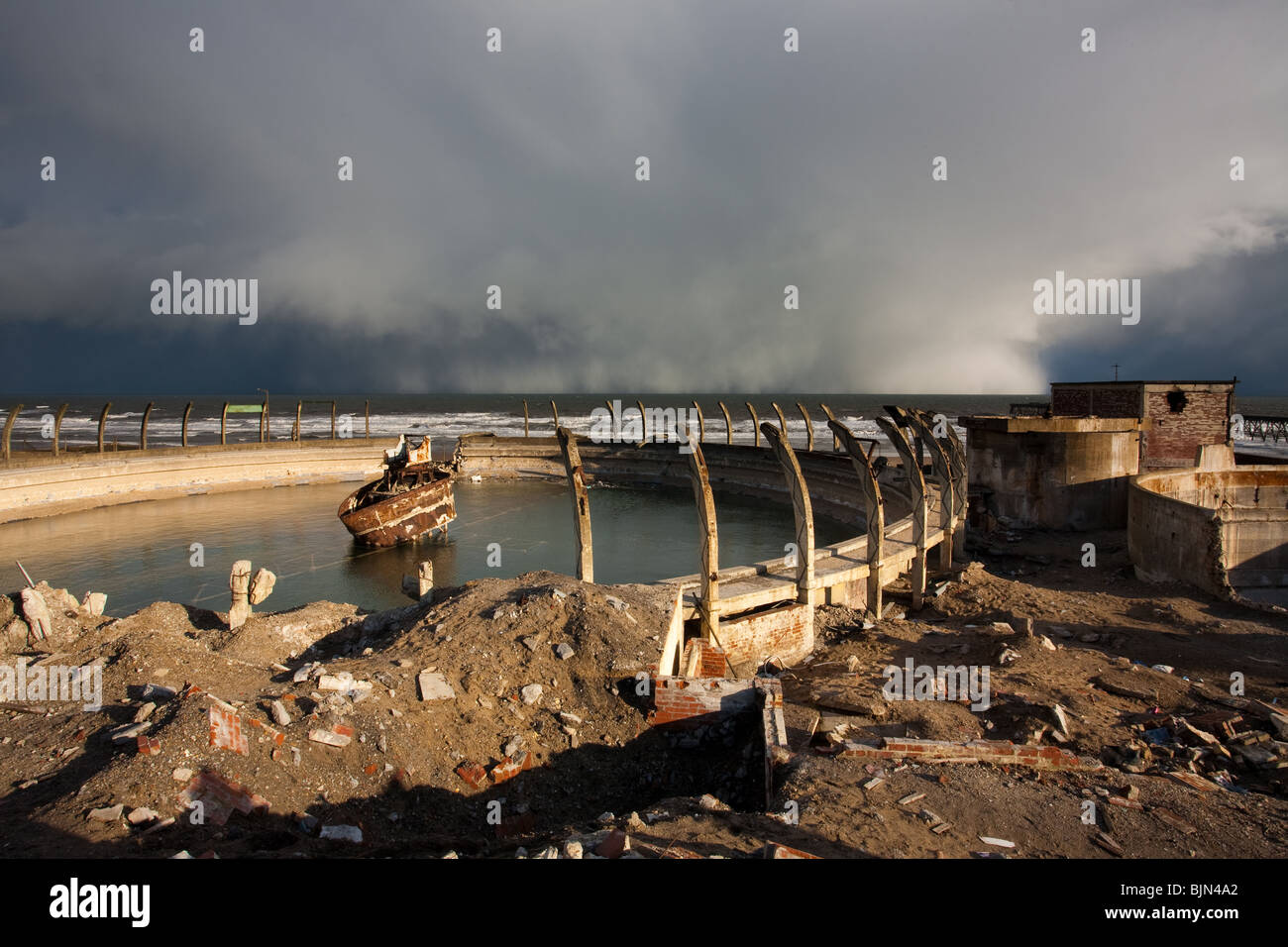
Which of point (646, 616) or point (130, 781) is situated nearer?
point (130, 781)

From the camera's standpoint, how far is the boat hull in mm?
20828

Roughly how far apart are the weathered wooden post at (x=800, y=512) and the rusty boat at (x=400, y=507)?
13.7 meters

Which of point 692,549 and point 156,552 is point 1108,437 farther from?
point 156,552

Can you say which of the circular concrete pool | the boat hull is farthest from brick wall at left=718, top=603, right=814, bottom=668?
the boat hull

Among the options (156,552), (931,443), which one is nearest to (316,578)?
(156,552)

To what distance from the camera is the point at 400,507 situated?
2114 cm

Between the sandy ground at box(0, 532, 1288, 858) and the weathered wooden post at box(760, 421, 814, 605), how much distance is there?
1.38 m

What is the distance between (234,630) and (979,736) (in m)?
9.16

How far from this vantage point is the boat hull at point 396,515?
820 inches

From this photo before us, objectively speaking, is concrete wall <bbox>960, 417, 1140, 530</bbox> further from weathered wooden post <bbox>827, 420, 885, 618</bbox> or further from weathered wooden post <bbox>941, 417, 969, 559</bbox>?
weathered wooden post <bbox>827, 420, 885, 618</bbox>

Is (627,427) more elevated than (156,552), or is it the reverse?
(627,427)

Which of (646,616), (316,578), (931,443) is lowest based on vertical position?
(316,578)

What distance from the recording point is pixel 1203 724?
25.0 feet

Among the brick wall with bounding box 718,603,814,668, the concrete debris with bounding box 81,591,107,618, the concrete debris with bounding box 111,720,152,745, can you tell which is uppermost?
the concrete debris with bounding box 81,591,107,618
